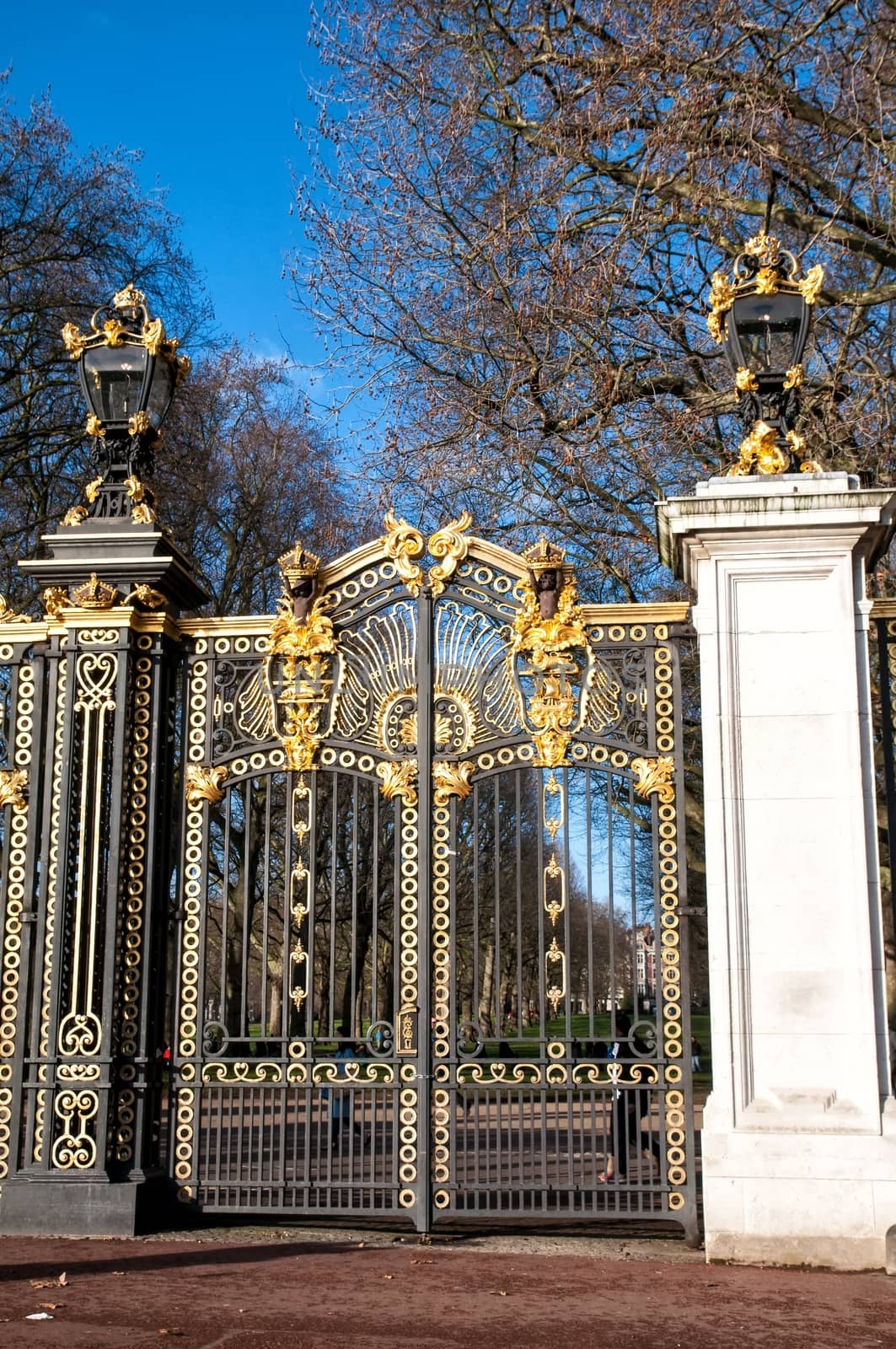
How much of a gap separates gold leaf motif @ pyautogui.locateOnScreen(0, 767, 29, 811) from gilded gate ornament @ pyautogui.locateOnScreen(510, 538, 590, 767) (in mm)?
3110

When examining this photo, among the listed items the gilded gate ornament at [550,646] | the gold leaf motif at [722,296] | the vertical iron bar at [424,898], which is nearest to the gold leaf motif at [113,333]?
the vertical iron bar at [424,898]

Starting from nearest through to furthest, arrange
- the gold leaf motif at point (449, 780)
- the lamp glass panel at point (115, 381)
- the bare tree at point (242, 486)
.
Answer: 1. the gold leaf motif at point (449, 780)
2. the lamp glass panel at point (115, 381)
3. the bare tree at point (242, 486)

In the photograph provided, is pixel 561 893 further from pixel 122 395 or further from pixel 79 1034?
pixel 122 395

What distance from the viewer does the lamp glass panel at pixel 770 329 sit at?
8.32 metres

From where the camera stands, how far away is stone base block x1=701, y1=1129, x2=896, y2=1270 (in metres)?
7.02

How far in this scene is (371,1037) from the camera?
8070 mm

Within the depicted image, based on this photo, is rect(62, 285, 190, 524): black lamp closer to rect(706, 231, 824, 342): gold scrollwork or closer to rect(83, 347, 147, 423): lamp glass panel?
rect(83, 347, 147, 423): lamp glass panel

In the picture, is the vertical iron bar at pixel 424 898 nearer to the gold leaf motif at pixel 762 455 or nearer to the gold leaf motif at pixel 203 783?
the gold leaf motif at pixel 203 783

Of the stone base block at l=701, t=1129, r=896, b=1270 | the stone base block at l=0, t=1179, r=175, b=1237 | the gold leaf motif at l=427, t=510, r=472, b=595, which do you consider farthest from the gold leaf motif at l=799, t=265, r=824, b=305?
the stone base block at l=0, t=1179, r=175, b=1237

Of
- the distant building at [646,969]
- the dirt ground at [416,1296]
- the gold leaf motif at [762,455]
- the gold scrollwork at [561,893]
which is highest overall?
the gold leaf motif at [762,455]

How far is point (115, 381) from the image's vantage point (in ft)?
30.0

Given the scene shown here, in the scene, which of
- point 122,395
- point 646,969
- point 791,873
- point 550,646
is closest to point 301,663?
point 550,646

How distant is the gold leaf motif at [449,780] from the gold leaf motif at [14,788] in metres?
2.55

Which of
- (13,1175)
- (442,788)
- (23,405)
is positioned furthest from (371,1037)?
(23,405)
